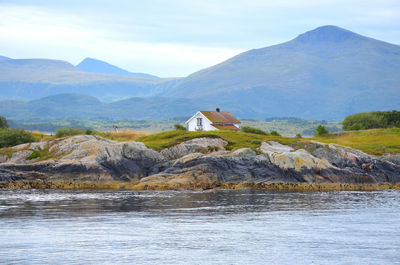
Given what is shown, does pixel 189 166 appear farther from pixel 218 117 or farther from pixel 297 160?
pixel 218 117

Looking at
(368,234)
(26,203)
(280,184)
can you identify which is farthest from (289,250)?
(280,184)

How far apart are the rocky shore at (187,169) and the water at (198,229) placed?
887 centimetres

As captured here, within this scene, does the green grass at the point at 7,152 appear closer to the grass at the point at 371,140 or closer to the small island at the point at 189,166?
the small island at the point at 189,166

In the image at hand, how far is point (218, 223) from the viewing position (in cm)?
4031

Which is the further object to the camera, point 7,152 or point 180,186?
point 7,152

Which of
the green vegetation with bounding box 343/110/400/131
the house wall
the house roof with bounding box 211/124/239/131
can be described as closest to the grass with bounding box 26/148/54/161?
the house roof with bounding box 211/124/239/131

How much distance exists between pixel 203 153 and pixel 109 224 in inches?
1315

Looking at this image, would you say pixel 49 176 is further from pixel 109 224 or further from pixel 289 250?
pixel 289 250

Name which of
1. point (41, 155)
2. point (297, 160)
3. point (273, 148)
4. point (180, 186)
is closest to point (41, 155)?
point (41, 155)

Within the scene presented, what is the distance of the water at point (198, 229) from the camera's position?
1195 inches

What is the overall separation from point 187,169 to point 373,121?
56858mm

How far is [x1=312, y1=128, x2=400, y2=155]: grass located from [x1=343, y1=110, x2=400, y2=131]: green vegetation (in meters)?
12.2

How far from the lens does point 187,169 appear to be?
2618 inches

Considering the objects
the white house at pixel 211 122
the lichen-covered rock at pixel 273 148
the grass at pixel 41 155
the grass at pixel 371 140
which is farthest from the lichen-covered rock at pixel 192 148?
the white house at pixel 211 122
